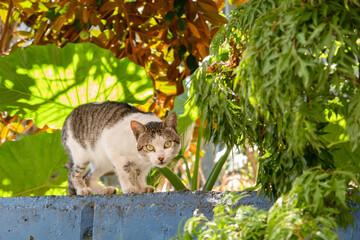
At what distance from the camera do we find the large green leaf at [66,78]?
1.78 m

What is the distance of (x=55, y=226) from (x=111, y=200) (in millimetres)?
171

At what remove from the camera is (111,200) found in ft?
4.55

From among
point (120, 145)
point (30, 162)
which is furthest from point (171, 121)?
point (30, 162)

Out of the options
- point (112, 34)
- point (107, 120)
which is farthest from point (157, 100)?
point (107, 120)

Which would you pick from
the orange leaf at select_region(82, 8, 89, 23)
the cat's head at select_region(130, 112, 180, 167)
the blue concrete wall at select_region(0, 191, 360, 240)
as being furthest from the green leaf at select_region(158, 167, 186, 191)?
the orange leaf at select_region(82, 8, 89, 23)

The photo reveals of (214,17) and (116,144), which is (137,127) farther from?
(214,17)

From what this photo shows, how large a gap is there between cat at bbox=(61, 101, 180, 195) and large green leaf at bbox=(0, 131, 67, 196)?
0.97 ft

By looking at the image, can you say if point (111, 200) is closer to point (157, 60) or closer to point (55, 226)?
point (55, 226)

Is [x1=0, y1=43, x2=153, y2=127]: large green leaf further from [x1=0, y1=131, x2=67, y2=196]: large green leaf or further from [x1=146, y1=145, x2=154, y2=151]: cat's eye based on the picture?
[x1=146, y1=145, x2=154, y2=151]: cat's eye

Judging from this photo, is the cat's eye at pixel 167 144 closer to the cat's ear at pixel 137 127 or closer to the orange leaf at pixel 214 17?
the cat's ear at pixel 137 127

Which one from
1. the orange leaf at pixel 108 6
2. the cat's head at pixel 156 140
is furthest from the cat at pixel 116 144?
the orange leaf at pixel 108 6

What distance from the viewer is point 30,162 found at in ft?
6.63

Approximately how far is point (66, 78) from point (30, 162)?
410 millimetres

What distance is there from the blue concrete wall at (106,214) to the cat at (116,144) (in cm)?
18
